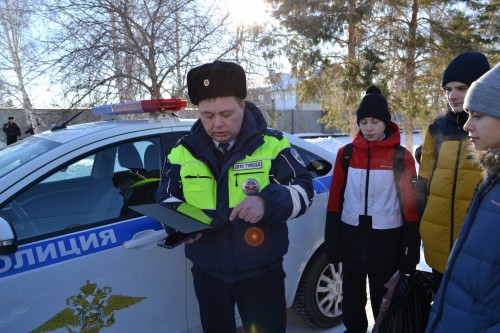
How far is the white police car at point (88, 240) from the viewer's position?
174 centimetres

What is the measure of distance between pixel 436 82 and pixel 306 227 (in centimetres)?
913

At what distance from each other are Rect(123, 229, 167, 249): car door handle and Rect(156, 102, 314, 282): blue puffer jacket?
31 centimetres

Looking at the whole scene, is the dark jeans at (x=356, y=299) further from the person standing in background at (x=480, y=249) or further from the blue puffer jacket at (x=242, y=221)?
the person standing in background at (x=480, y=249)

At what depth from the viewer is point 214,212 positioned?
167cm

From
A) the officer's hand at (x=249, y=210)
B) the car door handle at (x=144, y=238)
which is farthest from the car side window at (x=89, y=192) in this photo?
the officer's hand at (x=249, y=210)

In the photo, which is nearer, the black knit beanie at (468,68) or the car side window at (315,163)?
the black knit beanie at (468,68)

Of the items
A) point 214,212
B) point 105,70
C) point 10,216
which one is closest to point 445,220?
point 214,212

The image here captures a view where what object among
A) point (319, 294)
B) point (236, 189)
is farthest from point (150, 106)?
point (319, 294)

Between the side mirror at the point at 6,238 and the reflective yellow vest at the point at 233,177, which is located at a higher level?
the reflective yellow vest at the point at 233,177

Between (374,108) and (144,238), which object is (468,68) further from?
(144,238)

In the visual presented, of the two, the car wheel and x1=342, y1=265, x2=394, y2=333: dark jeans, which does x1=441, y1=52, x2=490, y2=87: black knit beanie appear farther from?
the car wheel

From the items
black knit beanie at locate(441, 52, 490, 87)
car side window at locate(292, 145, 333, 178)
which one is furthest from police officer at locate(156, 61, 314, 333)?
car side window at locate(292, 145, 333, 178)

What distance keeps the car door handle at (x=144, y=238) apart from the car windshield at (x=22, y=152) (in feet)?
2.07

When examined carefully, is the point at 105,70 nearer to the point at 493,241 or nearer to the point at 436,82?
the point at 493,241
